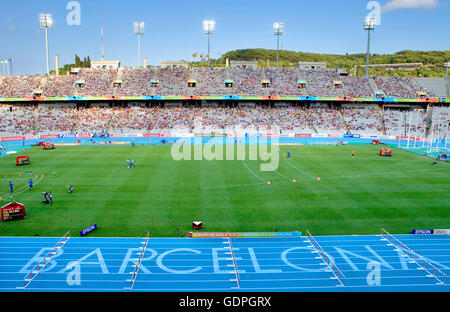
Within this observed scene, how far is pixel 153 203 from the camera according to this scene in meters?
24.8

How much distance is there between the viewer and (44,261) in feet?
53.4

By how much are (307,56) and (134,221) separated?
147868 mm

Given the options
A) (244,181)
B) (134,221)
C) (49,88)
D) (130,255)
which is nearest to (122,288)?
(130,255)

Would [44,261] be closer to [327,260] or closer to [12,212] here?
[12,212]

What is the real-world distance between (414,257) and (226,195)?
1334cm

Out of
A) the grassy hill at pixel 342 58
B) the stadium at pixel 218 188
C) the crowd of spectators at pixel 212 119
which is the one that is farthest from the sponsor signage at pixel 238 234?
the grassy hill at pixel 342 58

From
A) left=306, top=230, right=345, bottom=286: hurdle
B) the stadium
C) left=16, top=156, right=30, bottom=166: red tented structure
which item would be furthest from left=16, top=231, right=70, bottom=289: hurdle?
left=16, top=156, right=30, bottom=166: red tented structure

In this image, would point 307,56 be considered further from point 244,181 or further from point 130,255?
point 130,255

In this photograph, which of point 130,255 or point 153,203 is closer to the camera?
point 130,255

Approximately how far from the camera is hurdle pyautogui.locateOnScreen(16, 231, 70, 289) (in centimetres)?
1478

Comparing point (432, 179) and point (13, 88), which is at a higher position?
point (13, 88)

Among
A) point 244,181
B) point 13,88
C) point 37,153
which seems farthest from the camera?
point 13,88

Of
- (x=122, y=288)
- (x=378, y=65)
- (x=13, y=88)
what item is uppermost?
(x=378, y=65)

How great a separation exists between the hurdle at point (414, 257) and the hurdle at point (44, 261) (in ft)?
55.8
